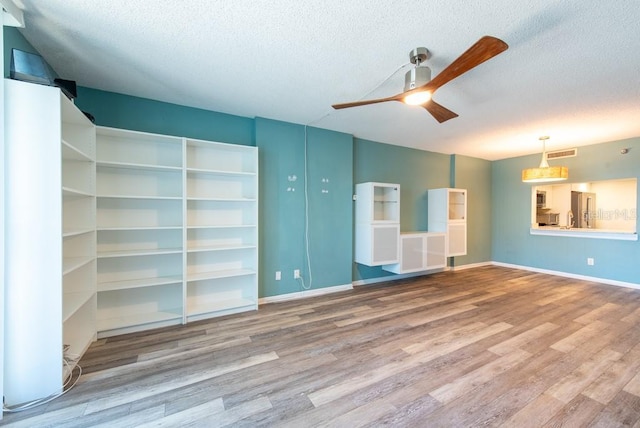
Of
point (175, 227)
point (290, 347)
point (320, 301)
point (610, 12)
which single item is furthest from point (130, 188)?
point (610, 12)

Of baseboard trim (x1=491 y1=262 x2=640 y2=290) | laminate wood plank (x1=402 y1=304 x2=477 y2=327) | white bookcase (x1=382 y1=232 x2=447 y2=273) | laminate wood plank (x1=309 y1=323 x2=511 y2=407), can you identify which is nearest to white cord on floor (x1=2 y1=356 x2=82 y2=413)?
laminate wood plank (x1=309 y1=323 x2=511 y2=407)

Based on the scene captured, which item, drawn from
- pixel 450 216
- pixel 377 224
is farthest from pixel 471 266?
pixel 377 224

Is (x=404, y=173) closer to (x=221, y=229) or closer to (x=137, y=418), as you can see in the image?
(x=221, y=229)

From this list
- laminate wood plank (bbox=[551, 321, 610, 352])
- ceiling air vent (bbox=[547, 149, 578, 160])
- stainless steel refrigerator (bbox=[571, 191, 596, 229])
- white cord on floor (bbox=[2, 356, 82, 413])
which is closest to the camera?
white cord on floor (bbox=[2, 356, 82, 413])

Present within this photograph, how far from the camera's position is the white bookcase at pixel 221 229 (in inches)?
121

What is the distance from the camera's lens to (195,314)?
2.92 metres

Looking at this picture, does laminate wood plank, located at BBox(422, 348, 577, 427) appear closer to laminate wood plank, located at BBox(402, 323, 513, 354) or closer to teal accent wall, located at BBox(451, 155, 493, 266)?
laminate wood plank, located at BBox(402, 323, 513, 354)

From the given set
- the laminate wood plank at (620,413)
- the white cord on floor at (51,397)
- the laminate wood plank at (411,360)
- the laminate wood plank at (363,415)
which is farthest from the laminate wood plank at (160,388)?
the laminate wood plank at (620,413)

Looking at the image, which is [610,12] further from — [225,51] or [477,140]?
[477,140]

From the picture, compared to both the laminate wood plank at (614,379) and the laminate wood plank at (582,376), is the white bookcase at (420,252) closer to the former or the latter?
the laminate wood plank at (582,376)

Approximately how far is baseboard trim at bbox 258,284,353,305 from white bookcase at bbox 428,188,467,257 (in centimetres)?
210

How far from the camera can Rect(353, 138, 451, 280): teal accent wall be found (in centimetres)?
443

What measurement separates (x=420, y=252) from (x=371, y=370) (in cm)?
282

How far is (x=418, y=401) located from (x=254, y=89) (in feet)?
9.66
